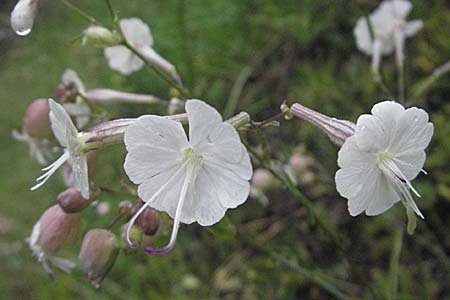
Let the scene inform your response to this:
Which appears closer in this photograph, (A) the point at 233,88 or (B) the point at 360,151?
(B) the point at 360,151

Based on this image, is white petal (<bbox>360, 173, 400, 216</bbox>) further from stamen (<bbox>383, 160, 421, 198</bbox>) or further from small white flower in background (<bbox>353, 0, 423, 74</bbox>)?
small white flower in background (<bbox>353, 0, 423, 74</bbox>)

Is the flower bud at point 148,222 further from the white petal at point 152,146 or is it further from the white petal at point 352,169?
the white petal at point 352,169

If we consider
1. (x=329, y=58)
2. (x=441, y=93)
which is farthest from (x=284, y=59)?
(x=441, y=93)

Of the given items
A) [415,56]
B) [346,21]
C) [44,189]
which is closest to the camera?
[415,56]

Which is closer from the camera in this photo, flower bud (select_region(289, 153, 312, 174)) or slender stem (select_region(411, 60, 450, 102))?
slender stem (select_region(411, 60, 450, 102))

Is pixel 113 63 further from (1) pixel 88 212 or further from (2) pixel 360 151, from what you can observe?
(2) pixel 360 151

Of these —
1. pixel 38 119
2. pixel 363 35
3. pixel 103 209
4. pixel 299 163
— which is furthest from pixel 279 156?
pixel 38 119

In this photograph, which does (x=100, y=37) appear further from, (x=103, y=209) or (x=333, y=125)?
(x=103, y=209)

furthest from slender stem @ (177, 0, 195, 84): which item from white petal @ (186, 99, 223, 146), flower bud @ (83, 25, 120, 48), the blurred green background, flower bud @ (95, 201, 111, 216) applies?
white petal @ (186, 99, 223, 146)
